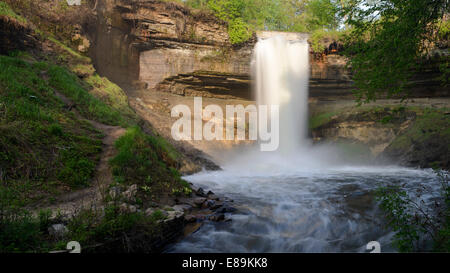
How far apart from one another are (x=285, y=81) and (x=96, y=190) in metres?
18.5

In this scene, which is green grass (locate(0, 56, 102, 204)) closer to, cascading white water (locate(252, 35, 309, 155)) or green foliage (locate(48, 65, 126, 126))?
green foliage (locate(48, 65, 126, 126))

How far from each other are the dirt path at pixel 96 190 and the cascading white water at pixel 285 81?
47.7 feet

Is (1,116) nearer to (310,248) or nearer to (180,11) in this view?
(310,248)

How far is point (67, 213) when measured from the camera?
12.7ft

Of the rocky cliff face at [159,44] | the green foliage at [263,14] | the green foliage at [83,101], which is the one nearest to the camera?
the green foliage at [83,101]

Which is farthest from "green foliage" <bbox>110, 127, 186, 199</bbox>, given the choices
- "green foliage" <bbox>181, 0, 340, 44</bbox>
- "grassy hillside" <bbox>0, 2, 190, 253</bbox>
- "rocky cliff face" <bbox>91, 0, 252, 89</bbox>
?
"rocky cliff face" <bbox>91, 0, 252, 89</bbox>

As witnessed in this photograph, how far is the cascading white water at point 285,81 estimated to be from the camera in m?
20.3

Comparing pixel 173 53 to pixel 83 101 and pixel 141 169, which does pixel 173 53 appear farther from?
pixel 141 169

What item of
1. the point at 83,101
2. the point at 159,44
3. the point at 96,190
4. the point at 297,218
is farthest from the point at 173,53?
the point at 297,218

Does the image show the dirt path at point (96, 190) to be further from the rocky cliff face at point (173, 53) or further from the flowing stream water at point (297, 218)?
the rocky cliff face at point (173, 53)

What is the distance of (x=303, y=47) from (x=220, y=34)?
6.95 meters

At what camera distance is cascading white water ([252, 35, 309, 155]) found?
20312 mm

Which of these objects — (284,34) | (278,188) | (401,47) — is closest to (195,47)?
(284,34)

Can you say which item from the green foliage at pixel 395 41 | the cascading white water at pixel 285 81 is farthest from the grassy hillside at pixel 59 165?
the cascading white water at pixel 285 81
